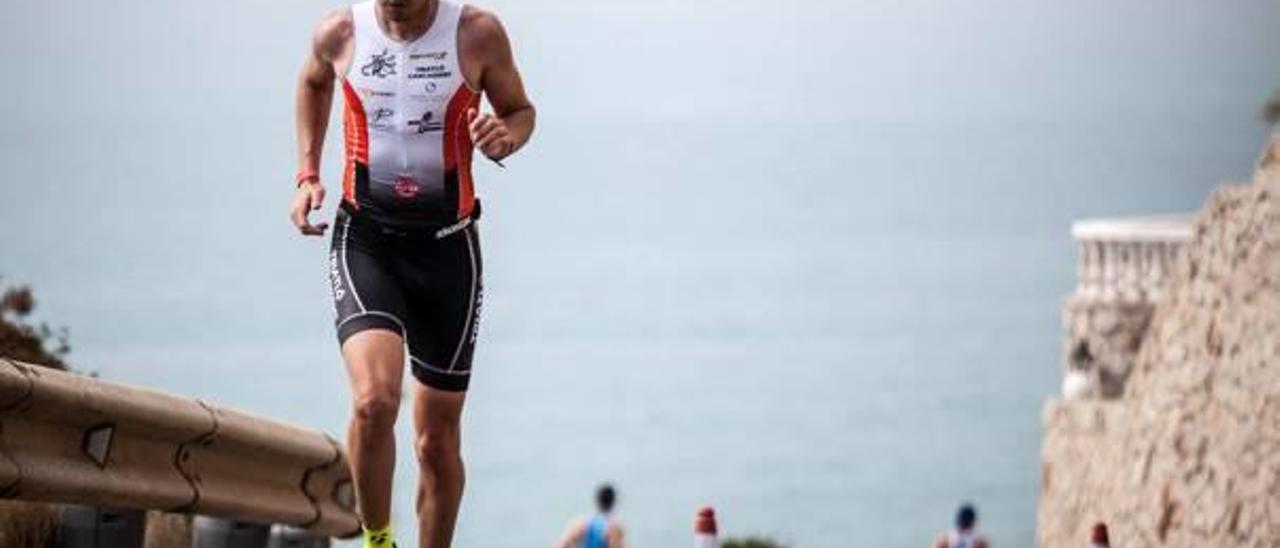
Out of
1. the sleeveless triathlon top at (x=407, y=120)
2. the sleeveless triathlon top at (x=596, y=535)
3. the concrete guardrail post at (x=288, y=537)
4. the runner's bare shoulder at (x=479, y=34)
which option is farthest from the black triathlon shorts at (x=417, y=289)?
Answer: the sleeveless triathlon top at (x=596, y=535)

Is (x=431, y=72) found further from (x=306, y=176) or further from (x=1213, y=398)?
(x=1213, y=398)

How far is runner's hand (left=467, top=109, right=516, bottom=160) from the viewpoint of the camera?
512 inches

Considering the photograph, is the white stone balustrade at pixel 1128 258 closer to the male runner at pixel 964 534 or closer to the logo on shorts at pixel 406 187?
the male runner at pixel 964 534

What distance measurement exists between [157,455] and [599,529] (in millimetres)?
5479

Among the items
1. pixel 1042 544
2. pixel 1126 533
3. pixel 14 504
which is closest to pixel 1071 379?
pixel 1042 544

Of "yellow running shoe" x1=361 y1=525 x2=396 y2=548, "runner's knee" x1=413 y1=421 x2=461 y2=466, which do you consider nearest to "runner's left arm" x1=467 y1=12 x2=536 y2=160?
"runner's knee" x1=413 y1=421 x2=461 y2=466

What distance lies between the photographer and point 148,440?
46.6ft

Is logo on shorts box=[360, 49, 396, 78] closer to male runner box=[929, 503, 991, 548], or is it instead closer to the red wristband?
the red wristband

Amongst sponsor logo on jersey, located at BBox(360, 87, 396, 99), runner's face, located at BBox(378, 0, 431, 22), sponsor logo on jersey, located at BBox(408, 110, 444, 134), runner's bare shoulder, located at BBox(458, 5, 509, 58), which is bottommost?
sponsor logo on jersey, located at BBox(408, 110, 444, 134)

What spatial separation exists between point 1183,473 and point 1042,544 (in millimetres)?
6183

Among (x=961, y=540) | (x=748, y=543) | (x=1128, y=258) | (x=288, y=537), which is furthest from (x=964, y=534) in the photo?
(x=1128, y=258)

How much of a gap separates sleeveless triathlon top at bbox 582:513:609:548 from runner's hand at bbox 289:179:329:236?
6086 millimetres

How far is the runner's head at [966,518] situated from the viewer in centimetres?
1748

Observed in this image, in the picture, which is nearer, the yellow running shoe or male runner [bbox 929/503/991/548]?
the yellow running shoe
